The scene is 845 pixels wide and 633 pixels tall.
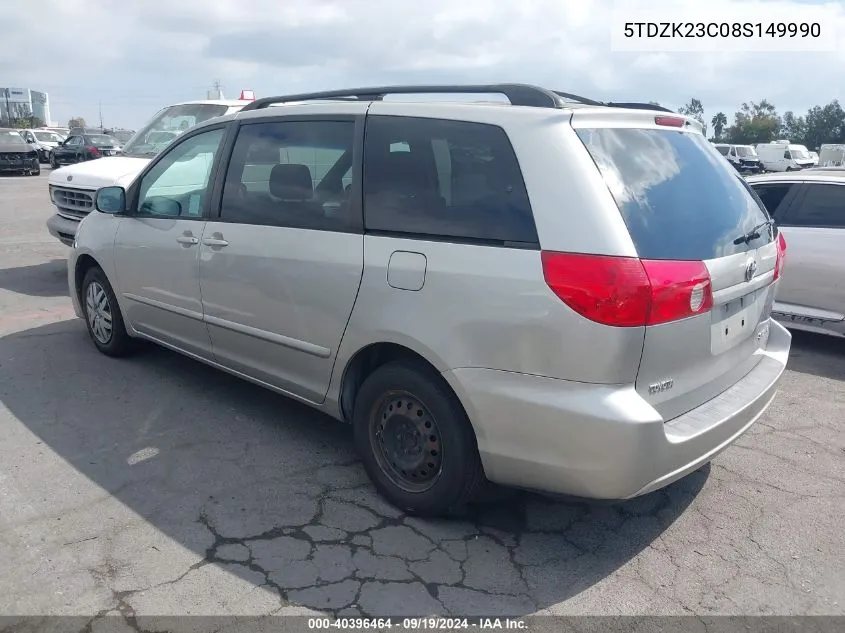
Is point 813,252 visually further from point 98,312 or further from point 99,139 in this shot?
point 99,139

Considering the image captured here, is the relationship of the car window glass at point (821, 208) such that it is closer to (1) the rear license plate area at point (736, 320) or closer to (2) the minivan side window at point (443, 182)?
(1) the rear license plate area at point (736, 320)

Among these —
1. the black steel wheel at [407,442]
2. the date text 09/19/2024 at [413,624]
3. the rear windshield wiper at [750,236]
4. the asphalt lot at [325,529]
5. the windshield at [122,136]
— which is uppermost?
the windshield at [122,136]

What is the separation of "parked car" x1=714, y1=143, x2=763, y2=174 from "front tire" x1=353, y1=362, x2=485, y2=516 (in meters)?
33.6

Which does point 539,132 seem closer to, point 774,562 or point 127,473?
point 774,562

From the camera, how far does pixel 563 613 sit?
9.15 feet

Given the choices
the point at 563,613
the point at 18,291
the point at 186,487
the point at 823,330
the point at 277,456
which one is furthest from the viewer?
the point at 18,291


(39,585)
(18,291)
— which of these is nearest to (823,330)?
(39,585)

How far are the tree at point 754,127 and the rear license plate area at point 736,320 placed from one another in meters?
81.3

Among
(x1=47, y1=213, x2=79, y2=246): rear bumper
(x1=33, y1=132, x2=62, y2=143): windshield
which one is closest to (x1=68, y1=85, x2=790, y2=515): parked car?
(x1=47, y1=213, x2=79, y2=246): rear bumper

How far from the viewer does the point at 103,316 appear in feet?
18.1

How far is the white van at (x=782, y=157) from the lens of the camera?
38500mm

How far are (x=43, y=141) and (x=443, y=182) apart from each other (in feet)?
137

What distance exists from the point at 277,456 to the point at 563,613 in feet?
6.11

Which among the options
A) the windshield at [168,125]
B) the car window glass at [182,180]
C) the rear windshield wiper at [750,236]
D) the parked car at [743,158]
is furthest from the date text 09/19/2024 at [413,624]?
the parked car at [743,158]
